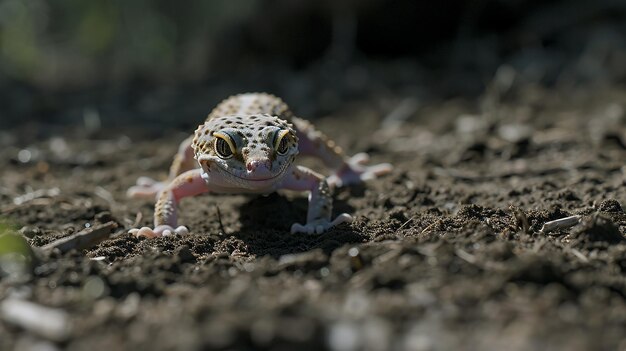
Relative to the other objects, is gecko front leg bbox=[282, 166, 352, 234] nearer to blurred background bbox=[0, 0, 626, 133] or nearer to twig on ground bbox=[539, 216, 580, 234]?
Answer: twig on ground bbox=[539, 216, 580, 234]

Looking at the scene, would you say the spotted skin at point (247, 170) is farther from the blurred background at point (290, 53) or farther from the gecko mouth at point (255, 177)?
the blurred background at point (290, 53)

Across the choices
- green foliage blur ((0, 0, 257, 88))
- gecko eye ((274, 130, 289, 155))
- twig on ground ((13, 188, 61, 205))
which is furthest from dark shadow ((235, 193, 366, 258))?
green foliage blur ((0, 0, 257, 88))

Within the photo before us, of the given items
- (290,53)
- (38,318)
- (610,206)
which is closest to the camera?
(38,318)

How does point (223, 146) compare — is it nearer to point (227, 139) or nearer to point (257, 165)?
point (227, 139)

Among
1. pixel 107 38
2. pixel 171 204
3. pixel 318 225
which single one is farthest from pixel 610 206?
pixel 107 38

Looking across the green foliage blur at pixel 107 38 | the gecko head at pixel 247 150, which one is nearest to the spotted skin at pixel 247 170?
the gecko head at pixel 247 150

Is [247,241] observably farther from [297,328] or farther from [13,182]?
[13,182]

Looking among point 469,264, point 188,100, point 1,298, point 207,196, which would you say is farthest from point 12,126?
point 469,264
